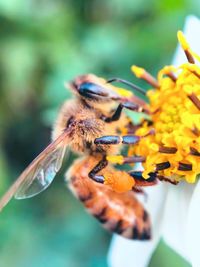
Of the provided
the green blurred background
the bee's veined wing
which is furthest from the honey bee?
the green blurred background

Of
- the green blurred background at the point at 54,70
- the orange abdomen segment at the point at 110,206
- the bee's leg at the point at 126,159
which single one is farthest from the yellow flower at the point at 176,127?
the green blurred background at the point at 54,70

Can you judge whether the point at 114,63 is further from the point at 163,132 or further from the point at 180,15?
the point at 163,132

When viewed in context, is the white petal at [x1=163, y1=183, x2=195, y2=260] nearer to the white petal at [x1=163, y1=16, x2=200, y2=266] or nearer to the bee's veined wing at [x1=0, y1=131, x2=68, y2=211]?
the white petal at [x1=163, y1=16, x2=200, y2=266]

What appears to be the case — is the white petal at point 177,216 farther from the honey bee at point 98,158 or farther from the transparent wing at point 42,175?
the transparent wing at point 42,175

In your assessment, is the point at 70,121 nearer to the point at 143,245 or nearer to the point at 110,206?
the point at 110,206

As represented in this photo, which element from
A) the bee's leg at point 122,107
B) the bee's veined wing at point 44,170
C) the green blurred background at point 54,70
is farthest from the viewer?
the green blurred background at point 54,70

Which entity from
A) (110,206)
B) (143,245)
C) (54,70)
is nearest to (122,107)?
(110,206)

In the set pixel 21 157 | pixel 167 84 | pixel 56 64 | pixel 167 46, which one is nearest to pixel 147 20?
pixel 167 46
